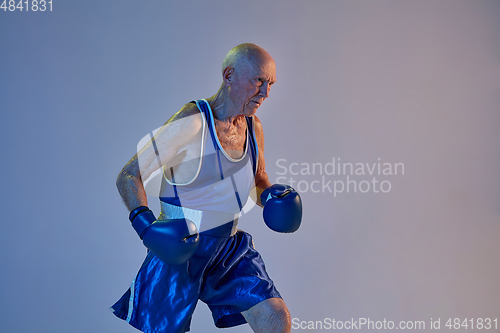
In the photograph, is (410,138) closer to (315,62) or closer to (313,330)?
(315,62)

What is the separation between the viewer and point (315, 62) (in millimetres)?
3191

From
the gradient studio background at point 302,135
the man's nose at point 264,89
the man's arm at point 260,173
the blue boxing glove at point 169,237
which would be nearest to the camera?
the blue boxing glove at point 169,237

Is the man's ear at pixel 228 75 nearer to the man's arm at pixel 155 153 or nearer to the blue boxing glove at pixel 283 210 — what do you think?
the man's arm at pixel 155 153

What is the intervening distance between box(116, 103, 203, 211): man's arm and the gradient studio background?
131 centimetres

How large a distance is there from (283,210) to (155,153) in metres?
0.49

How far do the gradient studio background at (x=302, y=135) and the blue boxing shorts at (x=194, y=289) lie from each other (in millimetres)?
1250

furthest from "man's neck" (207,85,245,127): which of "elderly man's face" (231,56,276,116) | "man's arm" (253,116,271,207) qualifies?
"man's arm" (253,116,271,207)

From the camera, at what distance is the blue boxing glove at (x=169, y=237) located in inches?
59.2

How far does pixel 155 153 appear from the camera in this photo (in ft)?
5.47

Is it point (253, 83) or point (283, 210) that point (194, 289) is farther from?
point (253, 83)

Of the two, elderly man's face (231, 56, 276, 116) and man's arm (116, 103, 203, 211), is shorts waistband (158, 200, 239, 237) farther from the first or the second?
elderly man's face (231, 56, 276, 116)

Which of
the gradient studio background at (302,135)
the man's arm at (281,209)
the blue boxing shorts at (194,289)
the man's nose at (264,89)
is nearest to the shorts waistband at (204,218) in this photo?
the blue boxing shorts at (194,289)

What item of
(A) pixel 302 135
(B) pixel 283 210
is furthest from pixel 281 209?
(A) pixel 302 135

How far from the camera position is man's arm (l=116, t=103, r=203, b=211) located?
1.62 meters
